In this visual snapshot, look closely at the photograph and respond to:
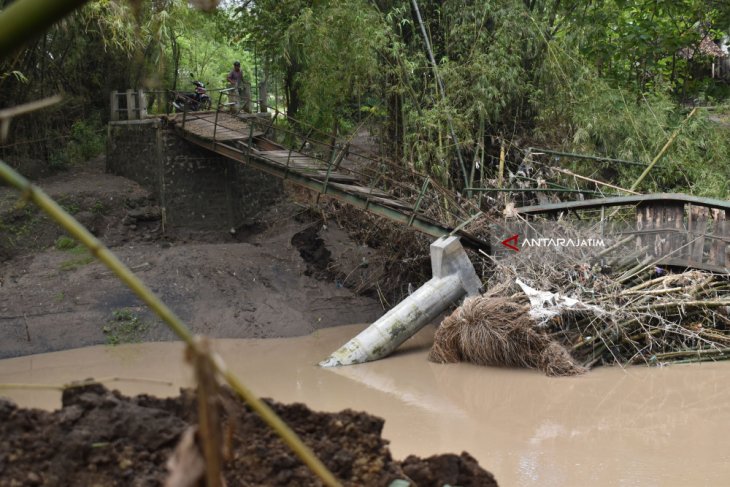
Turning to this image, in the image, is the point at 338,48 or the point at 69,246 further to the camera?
the point at 338,48

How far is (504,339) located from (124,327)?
569cm

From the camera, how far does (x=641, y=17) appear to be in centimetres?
1845

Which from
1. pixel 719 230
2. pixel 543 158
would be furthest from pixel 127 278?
pixel 543 158

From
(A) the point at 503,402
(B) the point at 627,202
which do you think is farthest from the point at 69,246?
(B) the point at 627,202

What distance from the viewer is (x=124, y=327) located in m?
12.9

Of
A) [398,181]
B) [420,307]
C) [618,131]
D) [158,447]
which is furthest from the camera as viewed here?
[618,131]

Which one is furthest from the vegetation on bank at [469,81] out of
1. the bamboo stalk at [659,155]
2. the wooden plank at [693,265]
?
the wooden plank at [693,265]

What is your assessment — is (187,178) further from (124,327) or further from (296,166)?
(124,327)

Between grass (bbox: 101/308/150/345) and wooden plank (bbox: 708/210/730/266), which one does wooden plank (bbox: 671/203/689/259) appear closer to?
wooden plank (bbox: 708/210/730/266)

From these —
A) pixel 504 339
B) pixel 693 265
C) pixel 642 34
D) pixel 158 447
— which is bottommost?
pixel 504 339

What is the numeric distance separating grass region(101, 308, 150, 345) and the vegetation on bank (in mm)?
4482

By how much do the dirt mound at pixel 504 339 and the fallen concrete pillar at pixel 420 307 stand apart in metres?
0.87

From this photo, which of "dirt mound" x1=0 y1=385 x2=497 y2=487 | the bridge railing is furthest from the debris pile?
"dirt mound" x1=0 y1=385 x2=497 y2=487

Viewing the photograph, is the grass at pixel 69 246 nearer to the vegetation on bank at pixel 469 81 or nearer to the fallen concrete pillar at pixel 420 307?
the vegetation on bank at pixel 469 81
